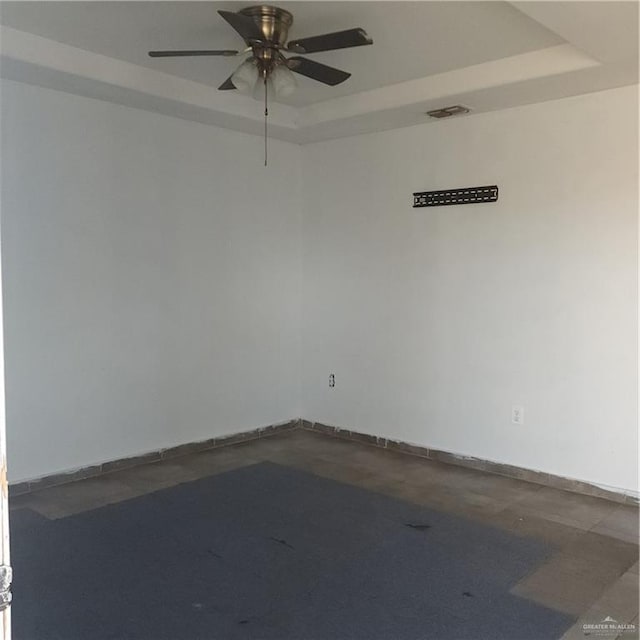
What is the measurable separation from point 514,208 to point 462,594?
2.46 meters

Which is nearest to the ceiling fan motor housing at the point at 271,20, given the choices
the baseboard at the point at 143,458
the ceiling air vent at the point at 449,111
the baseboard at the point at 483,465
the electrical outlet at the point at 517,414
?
the ceiling air vent at the point at 449,111

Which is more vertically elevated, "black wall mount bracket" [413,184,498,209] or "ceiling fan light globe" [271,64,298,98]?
"ceiling fan light globe" [271,64,298,98]

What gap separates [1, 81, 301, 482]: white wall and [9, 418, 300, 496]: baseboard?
0.05 meters

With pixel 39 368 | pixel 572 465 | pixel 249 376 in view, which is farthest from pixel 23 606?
pixel 572 465

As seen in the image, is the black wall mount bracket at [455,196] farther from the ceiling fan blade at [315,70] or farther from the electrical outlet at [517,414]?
the ceiling fan blade at [315,70]

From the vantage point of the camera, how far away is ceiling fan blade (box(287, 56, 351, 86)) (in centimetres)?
302

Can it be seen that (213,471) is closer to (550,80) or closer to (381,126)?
(381,126)

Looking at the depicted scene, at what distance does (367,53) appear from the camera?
11.6ft

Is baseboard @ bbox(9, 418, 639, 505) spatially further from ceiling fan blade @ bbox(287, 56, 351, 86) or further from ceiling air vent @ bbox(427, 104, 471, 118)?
ceiling fan blade @ bbox(287, 56, 351, 86)

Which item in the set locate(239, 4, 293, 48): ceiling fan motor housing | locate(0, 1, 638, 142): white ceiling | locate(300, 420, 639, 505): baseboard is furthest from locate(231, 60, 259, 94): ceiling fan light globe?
locate(300, 420, 639, 505): baseboard

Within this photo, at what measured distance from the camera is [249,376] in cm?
513

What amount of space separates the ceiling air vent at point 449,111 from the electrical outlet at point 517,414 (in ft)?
6.36

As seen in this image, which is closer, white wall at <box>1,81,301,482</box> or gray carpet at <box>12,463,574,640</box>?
gray carpet at <box>12,463,574,640</box>

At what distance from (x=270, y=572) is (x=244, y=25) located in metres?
2.35
